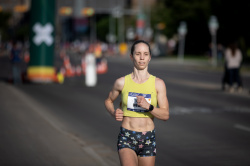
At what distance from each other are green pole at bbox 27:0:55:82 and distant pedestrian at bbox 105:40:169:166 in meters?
21.6

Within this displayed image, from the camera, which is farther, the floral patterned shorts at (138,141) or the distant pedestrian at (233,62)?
the distant pedestrian at (233,62)

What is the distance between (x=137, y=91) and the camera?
5.33m

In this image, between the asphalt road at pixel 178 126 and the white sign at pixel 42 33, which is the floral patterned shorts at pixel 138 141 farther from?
the white sign at pixel 42 33

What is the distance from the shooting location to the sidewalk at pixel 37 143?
845cm

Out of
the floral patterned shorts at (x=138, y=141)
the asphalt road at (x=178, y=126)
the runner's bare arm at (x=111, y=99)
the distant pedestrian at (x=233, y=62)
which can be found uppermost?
the runner's bare arm at (x=111, y=99)

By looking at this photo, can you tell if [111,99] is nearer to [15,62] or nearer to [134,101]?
[134,101]

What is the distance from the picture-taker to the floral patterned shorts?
533 cm

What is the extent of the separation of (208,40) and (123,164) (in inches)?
2735

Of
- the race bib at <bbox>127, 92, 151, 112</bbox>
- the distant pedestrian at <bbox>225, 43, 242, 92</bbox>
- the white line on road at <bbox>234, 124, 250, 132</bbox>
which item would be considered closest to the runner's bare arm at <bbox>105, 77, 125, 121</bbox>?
the race bib at <bbox>127, 92, 151, 112</bbox>

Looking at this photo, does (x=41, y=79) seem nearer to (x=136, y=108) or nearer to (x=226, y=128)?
(x=226, y=128)

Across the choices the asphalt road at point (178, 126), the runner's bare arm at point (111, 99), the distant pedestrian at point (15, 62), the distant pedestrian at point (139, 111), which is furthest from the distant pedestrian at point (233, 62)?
the distant pedestrian at point (139, 111)

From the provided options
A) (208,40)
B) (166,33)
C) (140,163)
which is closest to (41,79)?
(140,163)

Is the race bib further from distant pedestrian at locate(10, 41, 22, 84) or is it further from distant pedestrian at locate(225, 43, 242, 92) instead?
distant pedestrian at locate(10, 41, 22, 84)

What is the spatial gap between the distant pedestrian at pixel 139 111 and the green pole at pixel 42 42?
2156 cm
